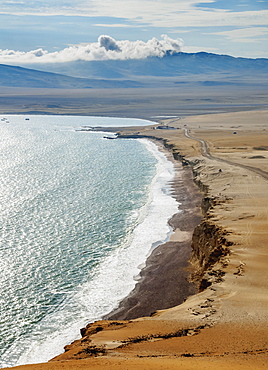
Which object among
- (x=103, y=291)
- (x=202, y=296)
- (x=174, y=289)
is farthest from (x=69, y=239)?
(x=202, y=296)

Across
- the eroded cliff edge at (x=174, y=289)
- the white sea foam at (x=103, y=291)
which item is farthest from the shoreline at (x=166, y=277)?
the white sea foam at (x=103, y=291)

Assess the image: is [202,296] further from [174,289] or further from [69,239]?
[69,239]

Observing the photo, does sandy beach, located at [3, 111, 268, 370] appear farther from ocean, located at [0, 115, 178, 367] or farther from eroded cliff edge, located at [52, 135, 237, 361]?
A: ocean, located at [0, 115, 178, 367]

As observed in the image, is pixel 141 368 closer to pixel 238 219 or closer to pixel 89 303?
pixel 89 303

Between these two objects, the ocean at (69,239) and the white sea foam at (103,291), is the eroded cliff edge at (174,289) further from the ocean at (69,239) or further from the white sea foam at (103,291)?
the ocean at (69,239)

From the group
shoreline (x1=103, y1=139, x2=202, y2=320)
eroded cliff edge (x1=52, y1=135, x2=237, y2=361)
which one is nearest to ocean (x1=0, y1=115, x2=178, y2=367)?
shoreline (x1=103, y1=139, x2=202, y2=320)

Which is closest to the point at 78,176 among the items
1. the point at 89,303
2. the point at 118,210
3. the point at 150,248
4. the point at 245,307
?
the point at 118,210
